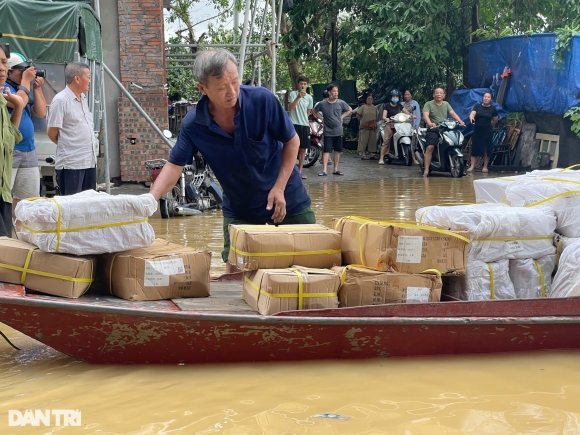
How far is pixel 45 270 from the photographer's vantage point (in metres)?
4.11

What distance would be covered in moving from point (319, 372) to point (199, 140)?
1532mm

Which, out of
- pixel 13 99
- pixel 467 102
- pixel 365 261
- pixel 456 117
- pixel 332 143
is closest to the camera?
pixel 365 261

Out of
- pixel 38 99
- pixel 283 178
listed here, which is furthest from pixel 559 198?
pixel 38 99

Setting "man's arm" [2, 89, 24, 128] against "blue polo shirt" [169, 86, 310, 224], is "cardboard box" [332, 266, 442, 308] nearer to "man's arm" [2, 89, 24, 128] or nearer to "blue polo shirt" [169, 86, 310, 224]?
"blue polo shirt" [169, 86, 310, 224]

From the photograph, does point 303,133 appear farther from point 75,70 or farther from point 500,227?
point 500,227

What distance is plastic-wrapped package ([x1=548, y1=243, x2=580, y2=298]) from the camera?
14.6 ft

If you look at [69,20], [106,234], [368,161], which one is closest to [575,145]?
[368,161]

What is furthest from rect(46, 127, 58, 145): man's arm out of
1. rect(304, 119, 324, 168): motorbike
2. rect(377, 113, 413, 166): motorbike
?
rect(377, 113, 413, 166): motorbike

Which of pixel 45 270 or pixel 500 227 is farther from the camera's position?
pixel 500 227

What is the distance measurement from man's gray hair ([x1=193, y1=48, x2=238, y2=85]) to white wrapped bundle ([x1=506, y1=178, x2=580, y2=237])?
2034 millimetres

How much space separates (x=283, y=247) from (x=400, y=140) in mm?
12842

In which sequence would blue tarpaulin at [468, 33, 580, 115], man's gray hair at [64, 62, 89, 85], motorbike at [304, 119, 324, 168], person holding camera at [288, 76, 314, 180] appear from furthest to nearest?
1. motorbike at [304, 119, 324, 168]
2. blue tarpaulin at [468, 33, 580, 115]
3. person holding camera at [288, 76, 314, 180]
4. man's gray hair at [64, 62, 89, 85]

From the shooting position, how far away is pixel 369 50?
1905 centimetres

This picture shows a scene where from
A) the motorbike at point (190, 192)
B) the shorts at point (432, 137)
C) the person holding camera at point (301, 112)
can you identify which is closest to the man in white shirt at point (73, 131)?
the motorbike at point (190, 192)
